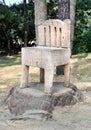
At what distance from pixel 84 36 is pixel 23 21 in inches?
117

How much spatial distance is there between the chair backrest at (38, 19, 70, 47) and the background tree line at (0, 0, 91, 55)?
29.7ft

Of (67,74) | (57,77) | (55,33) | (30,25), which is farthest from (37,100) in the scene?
(30,25)

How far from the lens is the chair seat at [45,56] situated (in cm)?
522

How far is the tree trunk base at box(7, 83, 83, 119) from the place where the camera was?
5.00 metres

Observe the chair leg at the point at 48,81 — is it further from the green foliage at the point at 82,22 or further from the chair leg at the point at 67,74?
the green foliage at the point at 82,22

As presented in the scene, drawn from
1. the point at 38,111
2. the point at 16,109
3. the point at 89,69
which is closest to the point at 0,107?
the point at 16,109

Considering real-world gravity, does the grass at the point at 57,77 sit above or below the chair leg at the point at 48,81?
below

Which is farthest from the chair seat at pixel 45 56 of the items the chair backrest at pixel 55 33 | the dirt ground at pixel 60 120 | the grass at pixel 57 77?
the grass at pixel 57 77

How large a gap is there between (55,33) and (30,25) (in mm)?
10085

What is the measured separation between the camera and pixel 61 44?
18.9 ft

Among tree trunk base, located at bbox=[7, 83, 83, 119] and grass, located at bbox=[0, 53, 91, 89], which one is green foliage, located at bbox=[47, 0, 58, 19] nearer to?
grass, located at bbox=[0, 53, 91, 89]

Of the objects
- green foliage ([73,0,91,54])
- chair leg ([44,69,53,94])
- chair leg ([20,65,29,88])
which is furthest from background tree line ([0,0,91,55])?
chair leg ([44,69,53,94])

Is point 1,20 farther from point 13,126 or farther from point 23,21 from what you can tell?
point 13,126

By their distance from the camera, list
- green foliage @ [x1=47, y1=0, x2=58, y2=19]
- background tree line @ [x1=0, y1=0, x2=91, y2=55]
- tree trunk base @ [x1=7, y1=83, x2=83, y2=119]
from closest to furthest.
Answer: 1. tree trunk base @ [x1=7, y1=83, x2=83, y2=119]
2. background tree line @ [x1=0, y1=0, x2=91, y2=55]
3. green foliage @ [x1=47, y1=0, x2=58, y2=19]
